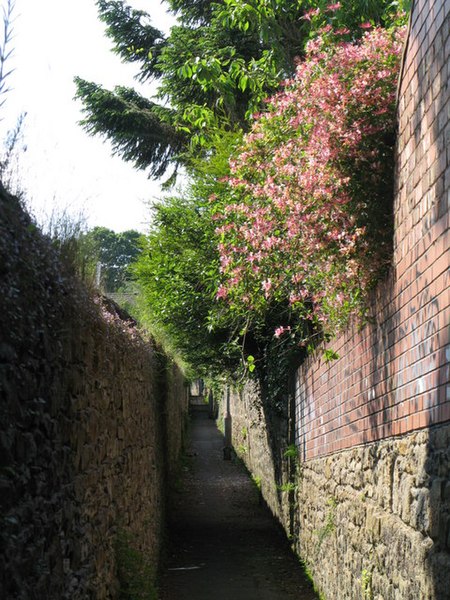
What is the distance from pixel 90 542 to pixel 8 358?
2310 mm

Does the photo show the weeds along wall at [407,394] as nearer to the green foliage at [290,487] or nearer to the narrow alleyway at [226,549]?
the narrow alleyway at [226,549]

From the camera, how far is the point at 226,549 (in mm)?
12305

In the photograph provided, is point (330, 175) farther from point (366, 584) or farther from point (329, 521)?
point (329, 521)

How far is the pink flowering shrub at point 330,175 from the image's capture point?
5.91 metres

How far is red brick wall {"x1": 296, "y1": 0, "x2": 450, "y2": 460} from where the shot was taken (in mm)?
4312

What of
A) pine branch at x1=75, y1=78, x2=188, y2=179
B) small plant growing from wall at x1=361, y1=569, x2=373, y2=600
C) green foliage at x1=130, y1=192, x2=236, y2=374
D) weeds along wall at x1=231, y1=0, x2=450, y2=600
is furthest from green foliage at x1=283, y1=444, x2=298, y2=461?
pine branch at x1=75, y1=78, x2=188, y2=179

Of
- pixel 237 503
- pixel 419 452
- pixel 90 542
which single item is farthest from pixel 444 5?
pixel 237 503

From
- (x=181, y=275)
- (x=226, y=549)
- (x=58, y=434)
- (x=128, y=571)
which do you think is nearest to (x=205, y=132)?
(x=181, y=275)

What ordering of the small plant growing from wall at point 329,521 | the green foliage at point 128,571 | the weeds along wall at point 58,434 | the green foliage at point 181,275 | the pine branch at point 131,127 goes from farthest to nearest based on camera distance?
1. the pine branch at point 131,127
2. the green foliage at point 181,275
3. the small plant growing from wall at point 329,521
4. the green foliage at point 128,571
5. the weeds along wall at point 58,434

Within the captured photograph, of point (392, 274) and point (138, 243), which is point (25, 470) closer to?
point (392, 274)

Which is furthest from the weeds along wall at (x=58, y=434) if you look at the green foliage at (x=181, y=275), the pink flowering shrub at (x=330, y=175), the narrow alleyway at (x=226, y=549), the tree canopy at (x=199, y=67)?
the green foliage at (x=181, y=275)

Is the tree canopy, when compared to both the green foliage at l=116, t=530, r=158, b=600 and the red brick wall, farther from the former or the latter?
the green foliage at l=116, t=530, r=158, b=600

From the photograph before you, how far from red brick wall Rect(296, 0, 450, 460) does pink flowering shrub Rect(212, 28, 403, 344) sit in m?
0.28

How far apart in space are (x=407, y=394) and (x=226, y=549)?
810 centimetres
